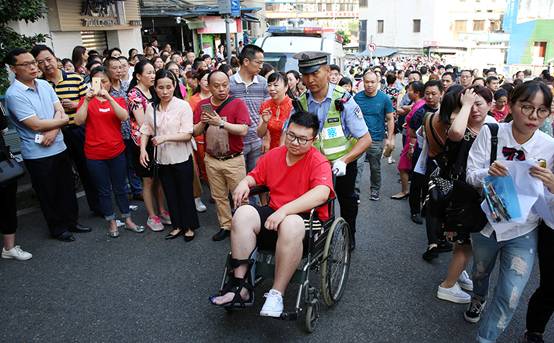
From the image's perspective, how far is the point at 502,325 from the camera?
2.45m

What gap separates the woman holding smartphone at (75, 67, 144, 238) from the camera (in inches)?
157

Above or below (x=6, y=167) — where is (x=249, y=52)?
above

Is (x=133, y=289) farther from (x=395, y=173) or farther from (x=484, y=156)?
(x=395, y=173)

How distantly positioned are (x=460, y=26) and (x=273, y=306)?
4609cm

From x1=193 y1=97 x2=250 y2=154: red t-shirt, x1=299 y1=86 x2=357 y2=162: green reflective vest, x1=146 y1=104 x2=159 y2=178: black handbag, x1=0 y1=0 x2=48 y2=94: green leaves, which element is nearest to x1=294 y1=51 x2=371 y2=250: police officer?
x1=299 y1=86 x2=357 y2=162: green reflective vest

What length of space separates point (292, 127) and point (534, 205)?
5.08ft

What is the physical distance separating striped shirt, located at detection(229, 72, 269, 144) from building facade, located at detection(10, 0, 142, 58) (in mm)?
5671

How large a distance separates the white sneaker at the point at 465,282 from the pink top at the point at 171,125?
2.74m

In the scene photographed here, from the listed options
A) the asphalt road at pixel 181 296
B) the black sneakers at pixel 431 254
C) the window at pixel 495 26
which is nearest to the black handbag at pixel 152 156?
the asphalt road at pixel 181 296

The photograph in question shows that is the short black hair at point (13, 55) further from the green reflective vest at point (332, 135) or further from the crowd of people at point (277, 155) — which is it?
the green reflective vest at point (332, 135)

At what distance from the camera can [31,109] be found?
3729 millimetres

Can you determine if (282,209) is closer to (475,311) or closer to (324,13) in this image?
(475,311)

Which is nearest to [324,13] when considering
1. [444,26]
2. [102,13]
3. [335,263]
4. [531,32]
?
[444,26]

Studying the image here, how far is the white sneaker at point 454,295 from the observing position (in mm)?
3135
